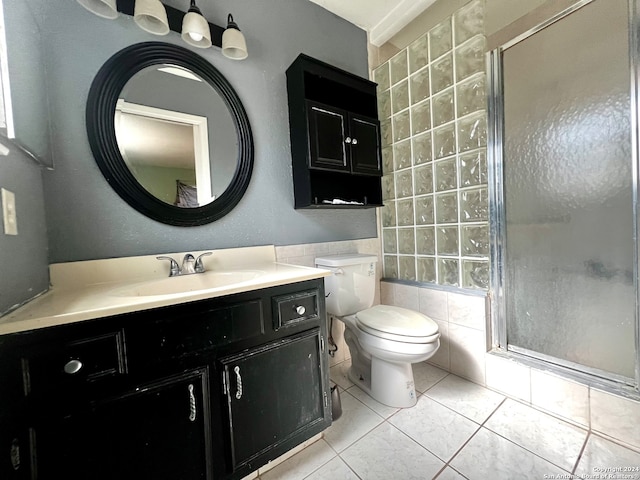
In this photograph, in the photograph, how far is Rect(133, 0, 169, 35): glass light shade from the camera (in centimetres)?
103

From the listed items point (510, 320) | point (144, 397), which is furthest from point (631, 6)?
point (144, 397)

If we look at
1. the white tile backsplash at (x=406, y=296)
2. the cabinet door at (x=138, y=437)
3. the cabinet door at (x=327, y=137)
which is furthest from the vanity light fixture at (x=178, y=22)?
the white tile backsplash at (x=406, y=296)

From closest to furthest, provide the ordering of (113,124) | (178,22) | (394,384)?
(113,124) < (178,22) < (394,384)

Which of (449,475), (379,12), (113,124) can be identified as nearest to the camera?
(449,475)

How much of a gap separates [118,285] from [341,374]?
1351mm

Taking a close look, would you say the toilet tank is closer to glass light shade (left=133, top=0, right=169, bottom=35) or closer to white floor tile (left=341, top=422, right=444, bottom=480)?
white floor tile (left=341, top=422, right=444, bottom=480)

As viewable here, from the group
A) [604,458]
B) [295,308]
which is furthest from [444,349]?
[295,308]

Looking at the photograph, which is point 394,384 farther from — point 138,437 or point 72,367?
point 72,367

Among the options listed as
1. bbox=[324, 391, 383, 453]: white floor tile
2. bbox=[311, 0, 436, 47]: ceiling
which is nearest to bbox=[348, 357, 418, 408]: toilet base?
bbox=[324, 391, 383, 453]: white floor tile

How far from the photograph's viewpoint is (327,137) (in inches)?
58.3

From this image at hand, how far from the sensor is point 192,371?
0.79 metres

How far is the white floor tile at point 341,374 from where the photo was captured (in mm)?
1593

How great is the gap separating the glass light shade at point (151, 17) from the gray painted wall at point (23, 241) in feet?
2.35

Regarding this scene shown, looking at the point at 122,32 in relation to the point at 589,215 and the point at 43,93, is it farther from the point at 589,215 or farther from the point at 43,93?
the point at 589,215
